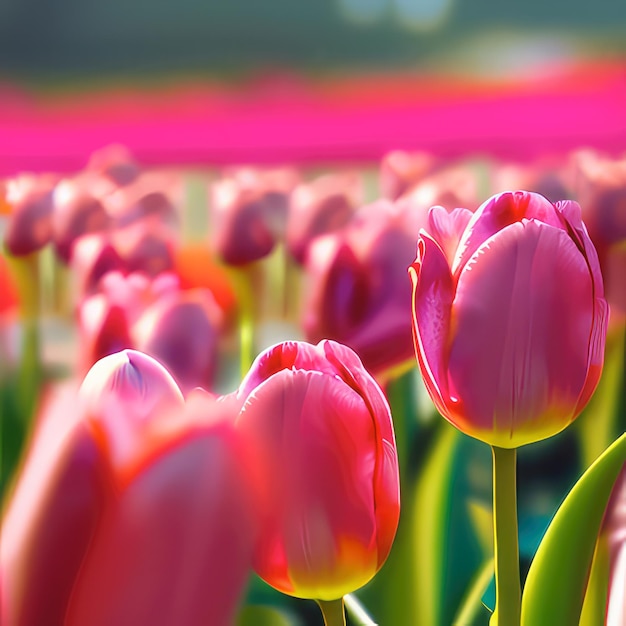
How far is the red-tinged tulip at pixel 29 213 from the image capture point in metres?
0.42

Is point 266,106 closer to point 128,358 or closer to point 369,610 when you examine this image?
point 128,358

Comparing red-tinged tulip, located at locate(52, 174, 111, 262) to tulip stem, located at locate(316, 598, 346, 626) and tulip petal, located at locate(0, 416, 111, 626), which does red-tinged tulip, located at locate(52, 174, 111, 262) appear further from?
tulip stem, located at locate(316, 598, 346, 626)

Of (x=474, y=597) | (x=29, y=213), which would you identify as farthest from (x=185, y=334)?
(x=474, y=597)

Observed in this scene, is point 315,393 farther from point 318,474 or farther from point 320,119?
point 320,119

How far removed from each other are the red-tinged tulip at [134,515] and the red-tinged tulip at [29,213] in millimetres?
98

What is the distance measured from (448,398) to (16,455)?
0.78 ft

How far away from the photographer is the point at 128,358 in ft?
1.20

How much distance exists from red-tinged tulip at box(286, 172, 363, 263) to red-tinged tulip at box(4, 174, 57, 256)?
0.45 ft

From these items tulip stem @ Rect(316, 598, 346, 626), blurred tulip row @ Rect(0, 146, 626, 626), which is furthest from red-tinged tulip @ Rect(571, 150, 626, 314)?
tulip stem @ Rect(316, 598, 346, 626)

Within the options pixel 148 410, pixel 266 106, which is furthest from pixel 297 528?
pixel 266 106

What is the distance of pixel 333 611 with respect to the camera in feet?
1.21

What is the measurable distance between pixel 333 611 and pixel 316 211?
0.21 metres

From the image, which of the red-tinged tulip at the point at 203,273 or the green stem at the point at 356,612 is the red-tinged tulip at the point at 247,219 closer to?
the red-tinged tulip at the point at 203,273

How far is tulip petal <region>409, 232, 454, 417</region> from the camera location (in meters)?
0.34
